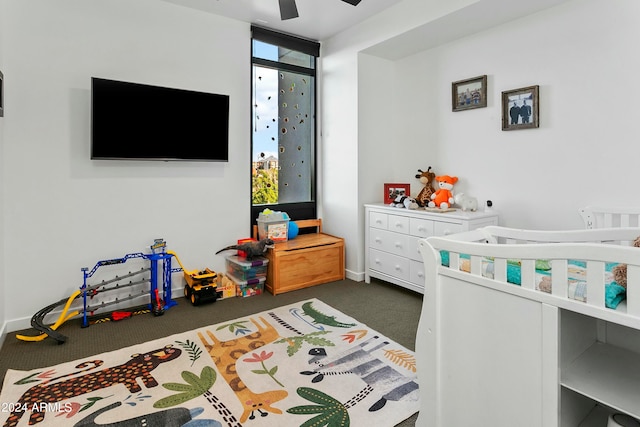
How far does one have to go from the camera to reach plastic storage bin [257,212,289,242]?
3.69 meters

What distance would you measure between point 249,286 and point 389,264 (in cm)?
141

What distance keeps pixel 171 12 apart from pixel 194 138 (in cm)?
115

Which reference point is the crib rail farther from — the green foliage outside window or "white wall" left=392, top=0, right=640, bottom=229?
the green foliage outside window

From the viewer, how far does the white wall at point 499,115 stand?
253cm

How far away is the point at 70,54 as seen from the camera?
113 inches

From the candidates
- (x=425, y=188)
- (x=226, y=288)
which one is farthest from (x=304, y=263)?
(x=425, y=188)

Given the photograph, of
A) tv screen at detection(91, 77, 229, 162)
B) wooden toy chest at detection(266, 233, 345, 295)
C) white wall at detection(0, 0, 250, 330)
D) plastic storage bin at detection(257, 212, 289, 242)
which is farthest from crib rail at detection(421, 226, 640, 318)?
white wall at detection(0, 0, 250, 330)

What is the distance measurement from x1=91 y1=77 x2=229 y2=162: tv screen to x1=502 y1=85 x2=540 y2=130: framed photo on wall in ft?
8.23

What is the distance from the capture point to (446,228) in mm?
3082

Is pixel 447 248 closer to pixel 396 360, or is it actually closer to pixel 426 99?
pixel 396 360

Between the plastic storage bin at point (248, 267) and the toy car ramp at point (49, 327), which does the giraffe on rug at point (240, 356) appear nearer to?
the plastic storage bin at point (248, 267)

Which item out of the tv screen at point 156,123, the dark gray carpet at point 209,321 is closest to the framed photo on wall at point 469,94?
the dark gray carpet at point 209,321

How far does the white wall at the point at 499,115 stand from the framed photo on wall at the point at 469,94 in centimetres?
6

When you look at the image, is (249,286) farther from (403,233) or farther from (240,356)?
(403,233)
